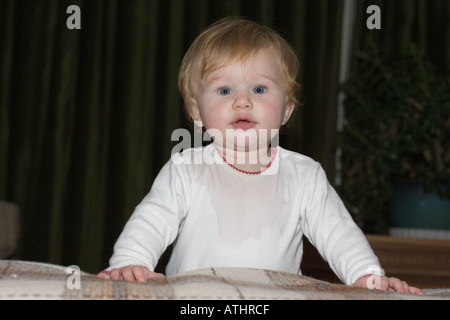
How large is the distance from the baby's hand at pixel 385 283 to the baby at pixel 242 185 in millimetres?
125

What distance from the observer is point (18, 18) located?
9.23 feet

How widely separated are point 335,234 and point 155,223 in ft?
1.33

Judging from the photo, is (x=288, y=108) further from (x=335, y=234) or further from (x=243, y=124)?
(x=335, y=234)

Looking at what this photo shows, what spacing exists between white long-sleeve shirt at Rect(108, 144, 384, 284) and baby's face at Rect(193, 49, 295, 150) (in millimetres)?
110

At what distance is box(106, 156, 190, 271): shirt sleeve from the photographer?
43.8 inches

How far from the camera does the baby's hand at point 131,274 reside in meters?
0.97

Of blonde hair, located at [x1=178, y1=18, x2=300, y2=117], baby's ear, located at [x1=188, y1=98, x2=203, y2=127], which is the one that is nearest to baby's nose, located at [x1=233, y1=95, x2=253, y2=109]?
blonde hair, located at [x1=178, y1=18, x2=300, y2=117]

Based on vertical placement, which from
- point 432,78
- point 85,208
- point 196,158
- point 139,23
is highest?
point 139,23

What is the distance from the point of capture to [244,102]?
51.4 inches

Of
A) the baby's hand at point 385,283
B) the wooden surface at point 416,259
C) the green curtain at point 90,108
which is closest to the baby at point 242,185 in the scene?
the baby's hand at point 385,283

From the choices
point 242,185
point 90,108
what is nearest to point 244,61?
point 242,185
